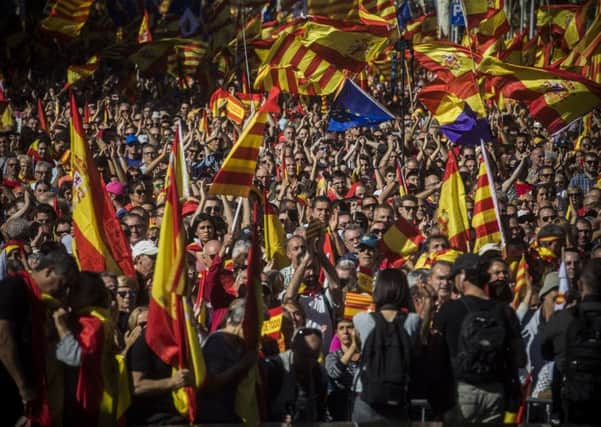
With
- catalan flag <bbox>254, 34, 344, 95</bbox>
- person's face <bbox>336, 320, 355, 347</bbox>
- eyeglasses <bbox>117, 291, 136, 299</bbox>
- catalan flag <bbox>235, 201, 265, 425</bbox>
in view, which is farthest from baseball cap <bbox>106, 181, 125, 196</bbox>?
catalan flag <bbox>235, 201, 265, 425</bbox>

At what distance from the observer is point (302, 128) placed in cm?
2027

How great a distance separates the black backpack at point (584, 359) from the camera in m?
6.55

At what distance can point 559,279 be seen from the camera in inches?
313

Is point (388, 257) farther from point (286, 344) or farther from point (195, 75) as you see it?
point (195, 75)

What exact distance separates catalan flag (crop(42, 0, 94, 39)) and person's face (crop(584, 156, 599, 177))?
1276 centimetres

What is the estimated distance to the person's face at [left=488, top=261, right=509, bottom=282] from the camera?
759 centimetres

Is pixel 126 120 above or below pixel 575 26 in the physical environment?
below

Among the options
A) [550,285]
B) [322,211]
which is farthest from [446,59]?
[550,285]

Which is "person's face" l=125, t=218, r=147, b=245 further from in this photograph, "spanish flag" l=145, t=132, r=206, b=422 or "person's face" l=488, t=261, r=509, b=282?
"person's face" l=488, t=261, r=509, b=282

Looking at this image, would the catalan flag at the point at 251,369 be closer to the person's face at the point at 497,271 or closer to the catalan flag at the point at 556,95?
the person's face at the point at 497,271

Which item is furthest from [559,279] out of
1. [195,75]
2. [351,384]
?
[195,75]

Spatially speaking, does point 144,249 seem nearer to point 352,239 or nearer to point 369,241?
point 369,241

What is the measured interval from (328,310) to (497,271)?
57.1 inches

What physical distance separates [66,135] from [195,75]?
12.2 metres
